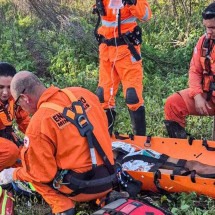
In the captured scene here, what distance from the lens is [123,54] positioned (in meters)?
5.50

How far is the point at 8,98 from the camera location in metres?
4.83

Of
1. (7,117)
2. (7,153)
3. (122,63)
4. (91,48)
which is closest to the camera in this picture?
(7,153)

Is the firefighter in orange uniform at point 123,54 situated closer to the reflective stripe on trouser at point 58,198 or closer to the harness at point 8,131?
the harness at point 8,131

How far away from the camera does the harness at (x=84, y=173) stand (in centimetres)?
362

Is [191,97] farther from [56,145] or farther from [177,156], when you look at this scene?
[56,145]

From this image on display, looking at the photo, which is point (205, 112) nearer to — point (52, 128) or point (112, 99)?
point (112, 99)

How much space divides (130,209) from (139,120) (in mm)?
2098

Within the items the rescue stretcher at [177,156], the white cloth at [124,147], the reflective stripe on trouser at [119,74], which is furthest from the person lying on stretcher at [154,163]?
the reflective stripe on trouser at [119,74]

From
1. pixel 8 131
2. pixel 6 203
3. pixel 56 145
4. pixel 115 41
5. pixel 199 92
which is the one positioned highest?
pixel 115 41

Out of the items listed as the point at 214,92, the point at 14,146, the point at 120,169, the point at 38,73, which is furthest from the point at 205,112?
the point at 38,73

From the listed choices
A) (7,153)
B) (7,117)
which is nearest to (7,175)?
(7,153)

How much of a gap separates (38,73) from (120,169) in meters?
4.30

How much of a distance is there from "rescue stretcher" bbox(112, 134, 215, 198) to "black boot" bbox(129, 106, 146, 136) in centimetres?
37

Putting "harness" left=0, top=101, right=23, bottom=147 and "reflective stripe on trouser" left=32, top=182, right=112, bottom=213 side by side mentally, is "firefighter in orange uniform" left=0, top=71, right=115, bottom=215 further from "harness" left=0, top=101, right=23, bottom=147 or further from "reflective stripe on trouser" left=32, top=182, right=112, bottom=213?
"harness" left=0, top=101, right=23, bottom=147
